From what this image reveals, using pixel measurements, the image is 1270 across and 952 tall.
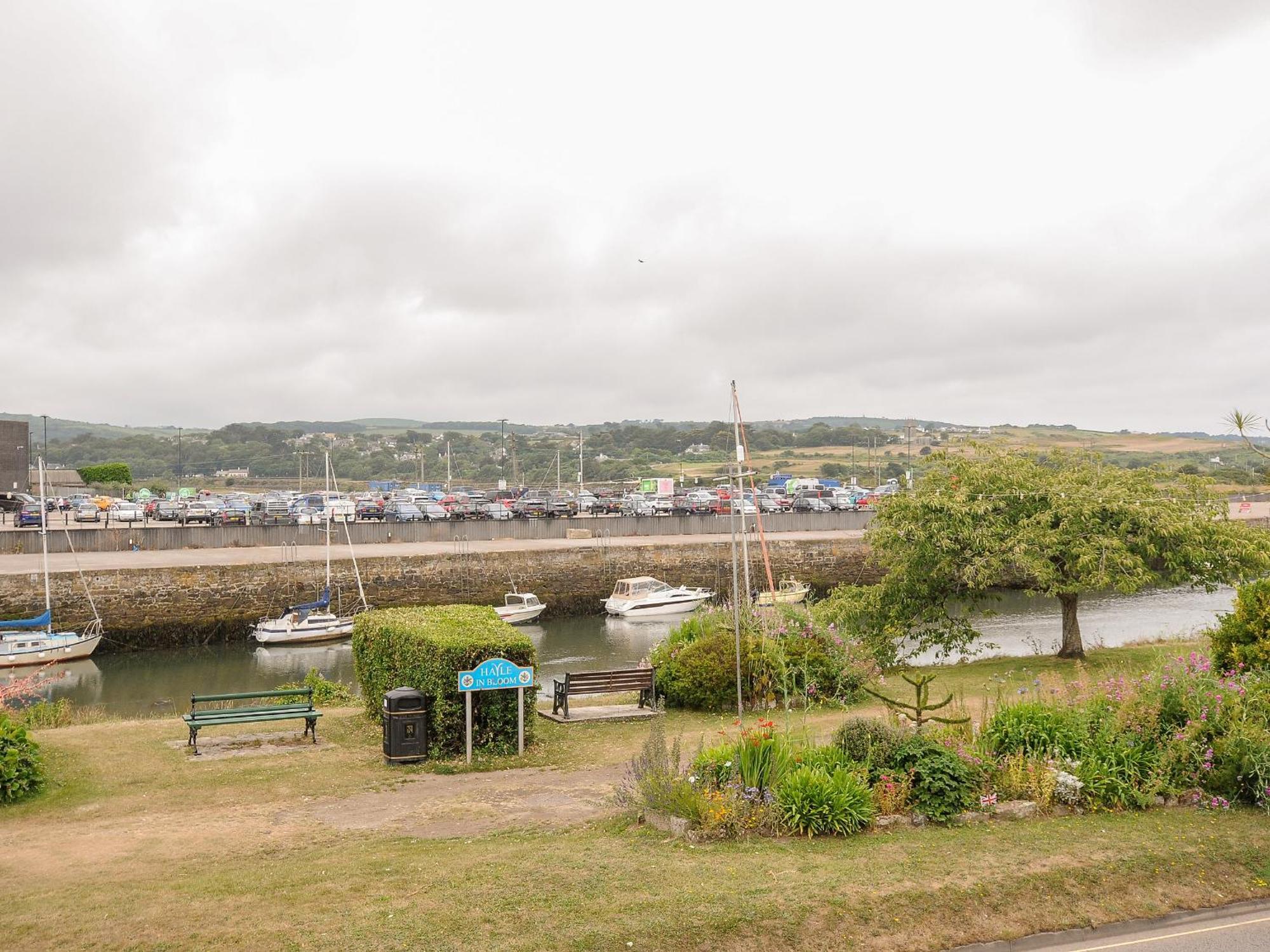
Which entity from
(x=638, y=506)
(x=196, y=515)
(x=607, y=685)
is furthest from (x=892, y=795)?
(x=638, y=506)

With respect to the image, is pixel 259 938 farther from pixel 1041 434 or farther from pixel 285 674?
pixel 1041 434

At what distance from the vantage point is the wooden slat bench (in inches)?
656

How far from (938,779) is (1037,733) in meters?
1.60

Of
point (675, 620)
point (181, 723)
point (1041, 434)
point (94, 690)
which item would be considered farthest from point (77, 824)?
point (1041, 434)

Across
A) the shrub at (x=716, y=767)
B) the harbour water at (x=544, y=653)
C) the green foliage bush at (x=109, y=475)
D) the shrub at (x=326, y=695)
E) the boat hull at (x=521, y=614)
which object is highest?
the green foliage bush at (x=109, y=475)

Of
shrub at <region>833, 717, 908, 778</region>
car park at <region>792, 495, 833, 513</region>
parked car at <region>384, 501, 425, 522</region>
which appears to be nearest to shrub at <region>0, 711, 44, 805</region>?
shrub at <region>833, 717, 908, 778</region>

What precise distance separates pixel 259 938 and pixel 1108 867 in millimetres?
6381

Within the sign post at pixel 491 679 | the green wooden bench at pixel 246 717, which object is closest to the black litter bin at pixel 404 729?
the sign post at pixel 491 679

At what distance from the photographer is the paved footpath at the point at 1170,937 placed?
297 inches

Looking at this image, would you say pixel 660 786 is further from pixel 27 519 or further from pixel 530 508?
pixel 530 508

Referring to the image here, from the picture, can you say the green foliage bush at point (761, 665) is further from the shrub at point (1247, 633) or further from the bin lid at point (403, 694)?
the shrub at point (1247, 633)

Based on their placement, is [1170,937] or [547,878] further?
[547,878]

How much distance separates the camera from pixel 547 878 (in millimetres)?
8227

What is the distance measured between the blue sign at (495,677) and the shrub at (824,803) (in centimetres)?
469
